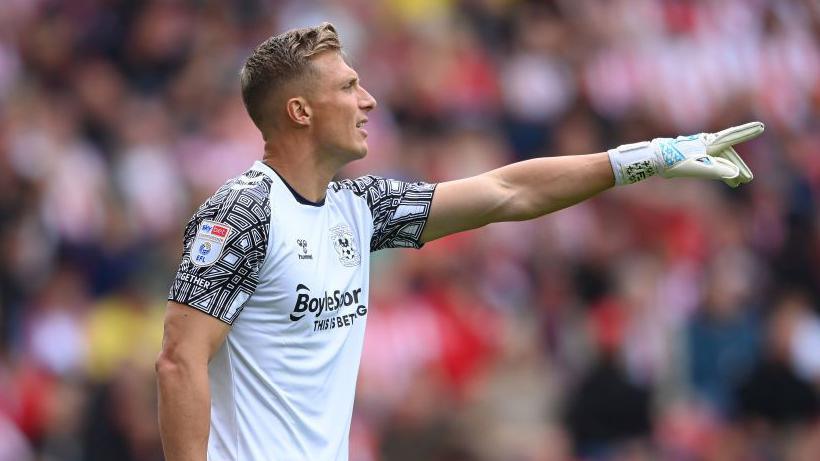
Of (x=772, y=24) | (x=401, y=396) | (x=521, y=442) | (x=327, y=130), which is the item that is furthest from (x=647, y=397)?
(x=772, y=24)

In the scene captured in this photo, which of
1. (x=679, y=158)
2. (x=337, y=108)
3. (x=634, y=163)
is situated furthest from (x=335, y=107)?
(x=679, y=158)

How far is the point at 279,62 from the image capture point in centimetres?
554

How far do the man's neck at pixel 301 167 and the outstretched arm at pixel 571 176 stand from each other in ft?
1.63

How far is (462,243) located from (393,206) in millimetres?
6048

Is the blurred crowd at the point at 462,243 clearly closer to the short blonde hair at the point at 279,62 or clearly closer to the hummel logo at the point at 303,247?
the short blonde hair at the point at 279,62

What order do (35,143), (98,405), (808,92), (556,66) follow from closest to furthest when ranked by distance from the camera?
1. (98,405)
2. (35,143)
3. (556,66)
4. (808,92)

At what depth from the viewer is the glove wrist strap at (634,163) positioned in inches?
229

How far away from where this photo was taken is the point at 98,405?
1027 centimetres

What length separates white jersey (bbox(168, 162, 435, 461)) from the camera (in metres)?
5.12

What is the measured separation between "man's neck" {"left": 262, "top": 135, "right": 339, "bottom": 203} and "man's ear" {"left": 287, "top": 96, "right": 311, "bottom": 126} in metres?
0.09

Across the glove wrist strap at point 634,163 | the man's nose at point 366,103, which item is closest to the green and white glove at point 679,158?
the glove wrist strap at point 634,163

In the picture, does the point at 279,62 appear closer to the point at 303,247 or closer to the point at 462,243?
the point at 303,247

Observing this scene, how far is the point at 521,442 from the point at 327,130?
212 inches

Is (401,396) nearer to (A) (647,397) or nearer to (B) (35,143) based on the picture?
(A) (647,397)
